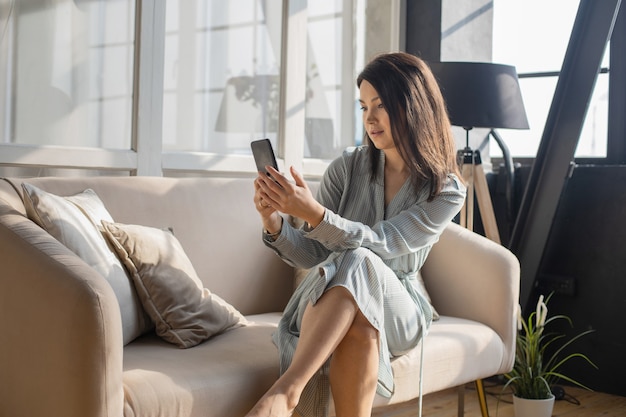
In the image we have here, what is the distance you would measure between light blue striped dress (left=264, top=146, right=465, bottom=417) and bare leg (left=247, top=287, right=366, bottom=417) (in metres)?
0.03

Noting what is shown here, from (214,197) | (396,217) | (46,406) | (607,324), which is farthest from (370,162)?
(607,324)

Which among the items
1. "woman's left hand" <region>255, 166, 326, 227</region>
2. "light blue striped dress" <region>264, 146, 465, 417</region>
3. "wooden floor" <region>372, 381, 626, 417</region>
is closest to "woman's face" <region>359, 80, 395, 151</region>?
"light blue striped dress" <region>264, 146, 465, 417</region>

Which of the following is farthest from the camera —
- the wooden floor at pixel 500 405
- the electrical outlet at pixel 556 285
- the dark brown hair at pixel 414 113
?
the electrical outlet at pixel 556 285

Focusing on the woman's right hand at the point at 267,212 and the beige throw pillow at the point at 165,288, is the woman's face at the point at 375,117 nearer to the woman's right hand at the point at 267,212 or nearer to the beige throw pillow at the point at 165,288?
the woman's right hand at the point at 267,212

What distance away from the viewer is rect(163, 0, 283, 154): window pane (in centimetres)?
283

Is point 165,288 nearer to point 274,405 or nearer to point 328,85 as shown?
point 274,405

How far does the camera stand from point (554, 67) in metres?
3.73

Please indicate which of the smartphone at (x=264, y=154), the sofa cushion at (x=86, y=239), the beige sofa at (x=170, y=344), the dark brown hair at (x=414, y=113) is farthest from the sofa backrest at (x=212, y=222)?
the dark brown hair at (x=414, y=113)

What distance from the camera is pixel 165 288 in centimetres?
201

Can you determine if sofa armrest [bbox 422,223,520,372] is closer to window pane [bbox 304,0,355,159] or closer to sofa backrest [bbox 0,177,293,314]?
sofa backrest [bbox 0,177,293,314]

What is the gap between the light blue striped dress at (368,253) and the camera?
1899 millimetres

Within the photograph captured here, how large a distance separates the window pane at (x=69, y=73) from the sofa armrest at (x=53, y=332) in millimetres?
680

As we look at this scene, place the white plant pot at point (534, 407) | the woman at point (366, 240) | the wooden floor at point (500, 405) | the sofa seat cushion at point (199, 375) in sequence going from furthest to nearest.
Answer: the wooden floor at point (500, 405) < the white plant pot at point (534, 407) < the woman at point (366, 240) < the sofa seat cushion at point (199, 375)

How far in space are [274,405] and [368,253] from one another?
465 millimetres
